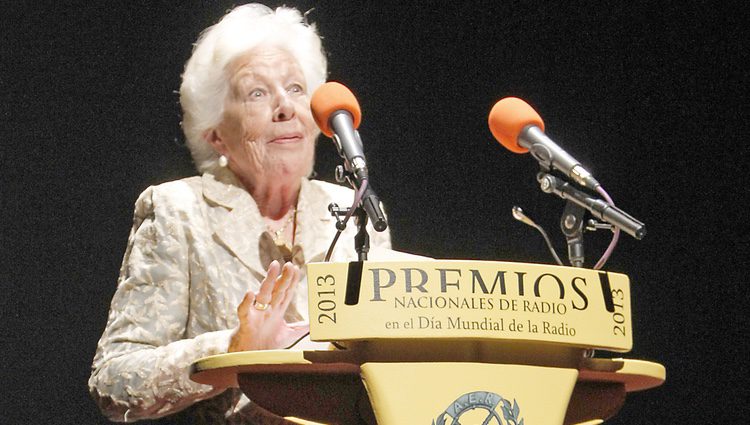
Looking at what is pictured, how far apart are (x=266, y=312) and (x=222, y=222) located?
0.65 metres

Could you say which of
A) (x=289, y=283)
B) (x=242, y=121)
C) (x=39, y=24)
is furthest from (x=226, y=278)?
(x=39, y=24)

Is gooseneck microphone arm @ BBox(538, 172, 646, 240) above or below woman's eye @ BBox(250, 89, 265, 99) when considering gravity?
below

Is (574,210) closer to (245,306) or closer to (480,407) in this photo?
(480,407)

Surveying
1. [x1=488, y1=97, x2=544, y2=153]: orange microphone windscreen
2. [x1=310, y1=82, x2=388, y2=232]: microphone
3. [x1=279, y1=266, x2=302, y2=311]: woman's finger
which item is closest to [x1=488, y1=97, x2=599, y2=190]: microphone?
[x1=488, y1=97, x2=544, y2=153]: orange microphone windscreen

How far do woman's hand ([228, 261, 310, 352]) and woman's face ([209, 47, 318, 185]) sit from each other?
0.70 metres

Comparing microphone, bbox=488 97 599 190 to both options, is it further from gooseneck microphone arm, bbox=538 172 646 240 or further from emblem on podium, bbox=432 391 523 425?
emblem on podium, bbox=432 391 523 425

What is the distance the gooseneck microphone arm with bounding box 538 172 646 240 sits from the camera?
1.58 m

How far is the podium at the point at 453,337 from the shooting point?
138 cm

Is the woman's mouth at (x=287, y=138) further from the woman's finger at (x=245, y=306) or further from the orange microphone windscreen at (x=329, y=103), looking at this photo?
the woman's finger at (x=245, y=306)

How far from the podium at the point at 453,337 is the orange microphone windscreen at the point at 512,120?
0.38 m

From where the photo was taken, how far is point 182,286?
223 cm

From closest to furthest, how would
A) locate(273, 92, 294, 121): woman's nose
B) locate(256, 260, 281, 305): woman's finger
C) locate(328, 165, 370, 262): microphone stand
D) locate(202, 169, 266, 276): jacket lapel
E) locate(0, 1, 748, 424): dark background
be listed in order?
1. locate(328, 165, 370, 262): microphone stand
2. locate(256, 260, 281, 305): woman's finger
3. locate(202, 169, 266, 276): jacket lapel
4. locate(273, 92, 294, 121): woman's nose
5. locate(0, 1, 748, 424): dark background

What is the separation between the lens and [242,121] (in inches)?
95.5

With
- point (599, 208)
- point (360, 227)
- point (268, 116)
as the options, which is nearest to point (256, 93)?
point (268, 116)
